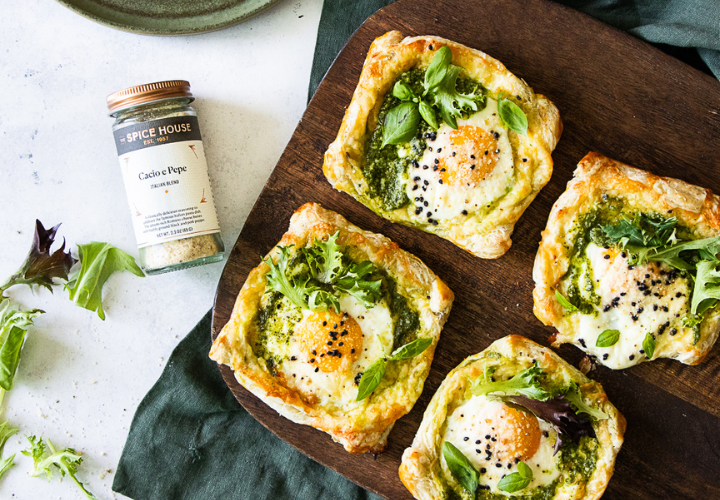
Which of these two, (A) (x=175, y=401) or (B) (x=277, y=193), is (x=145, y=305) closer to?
(A) (x=175, y=401)

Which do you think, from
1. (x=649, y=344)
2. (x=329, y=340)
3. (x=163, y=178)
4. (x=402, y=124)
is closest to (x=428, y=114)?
(x=402, y=124)

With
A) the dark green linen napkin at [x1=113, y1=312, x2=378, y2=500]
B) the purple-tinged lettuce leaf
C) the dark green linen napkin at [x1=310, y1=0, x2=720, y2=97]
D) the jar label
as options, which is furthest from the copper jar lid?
the dark green linen napkin at [x1=113, y1=312, x2=378, y2=500]

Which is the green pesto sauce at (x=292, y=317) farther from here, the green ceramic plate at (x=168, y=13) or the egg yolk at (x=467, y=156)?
the green ceramic plate at (x=168, y=13)

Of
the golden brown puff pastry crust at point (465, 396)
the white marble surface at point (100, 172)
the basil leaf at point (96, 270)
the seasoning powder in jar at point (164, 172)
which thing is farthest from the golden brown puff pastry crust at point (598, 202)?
the basil leaf at point (96, 270)

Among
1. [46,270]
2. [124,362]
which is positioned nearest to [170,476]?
[124,362]

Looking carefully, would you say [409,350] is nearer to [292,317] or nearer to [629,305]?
[292,317]

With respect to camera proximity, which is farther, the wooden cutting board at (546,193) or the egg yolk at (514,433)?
the wooden cutting board at (546,193)
